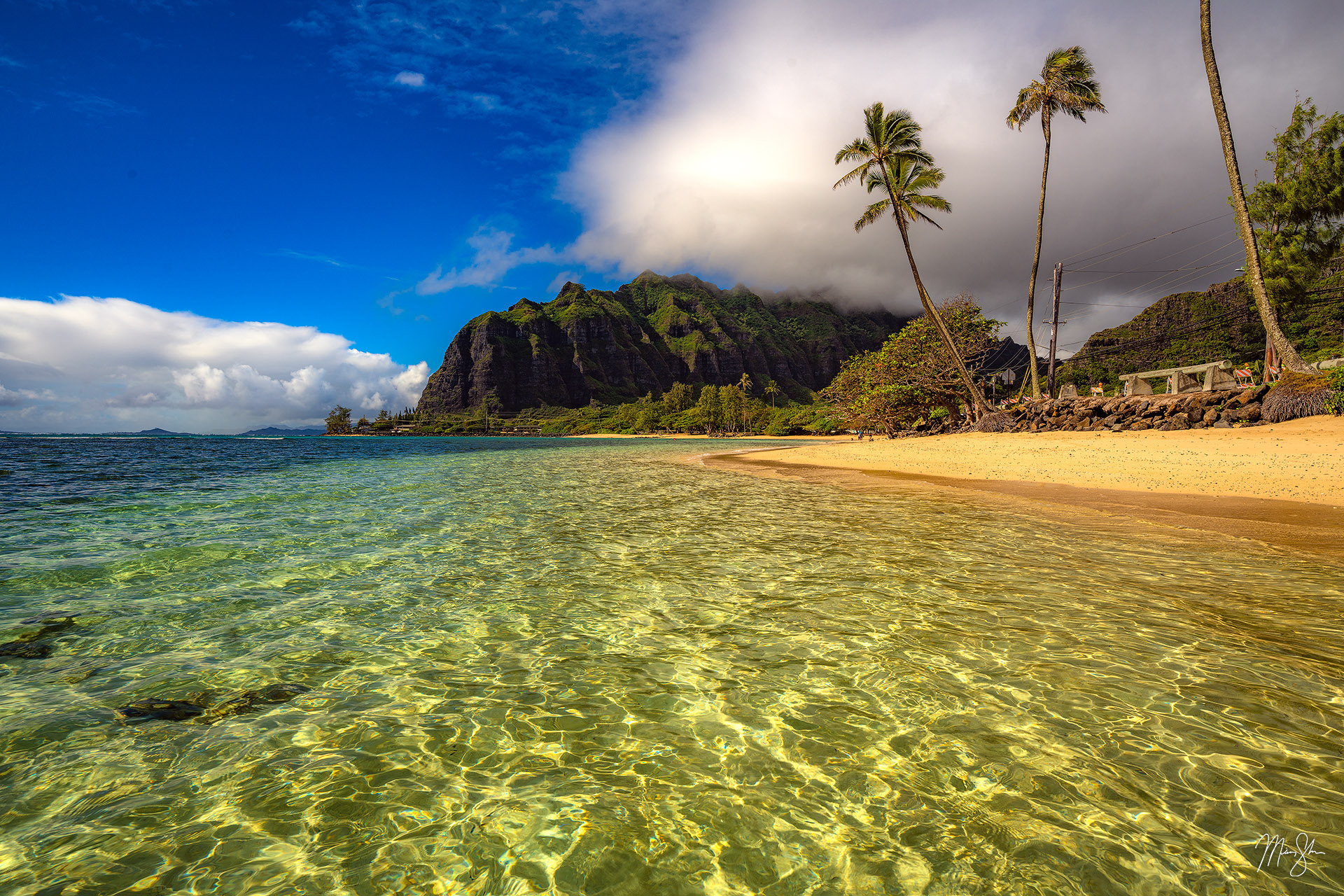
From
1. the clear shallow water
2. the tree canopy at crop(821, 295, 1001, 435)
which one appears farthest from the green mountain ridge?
the clear shallow water

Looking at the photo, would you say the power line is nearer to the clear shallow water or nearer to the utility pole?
the utility pole

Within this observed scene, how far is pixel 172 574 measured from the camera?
8.95m

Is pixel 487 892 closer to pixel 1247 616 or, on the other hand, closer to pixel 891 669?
pixel 891 669

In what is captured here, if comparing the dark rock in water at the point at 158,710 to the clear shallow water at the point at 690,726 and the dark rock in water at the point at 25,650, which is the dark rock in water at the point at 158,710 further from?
the dark rock in water at the point at 25,650

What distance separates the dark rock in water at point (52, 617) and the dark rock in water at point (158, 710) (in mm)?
3544

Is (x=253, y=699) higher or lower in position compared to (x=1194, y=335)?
lower

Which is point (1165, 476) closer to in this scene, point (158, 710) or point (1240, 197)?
point (1240, 197)

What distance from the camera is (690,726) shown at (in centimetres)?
439

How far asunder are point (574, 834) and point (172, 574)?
9.62 m

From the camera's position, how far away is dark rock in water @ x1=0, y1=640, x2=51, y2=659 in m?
5.71

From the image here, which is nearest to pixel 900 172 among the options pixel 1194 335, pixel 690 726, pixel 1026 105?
pixel 1026 105

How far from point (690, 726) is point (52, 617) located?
8435mm

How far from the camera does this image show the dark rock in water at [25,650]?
5.71 m
